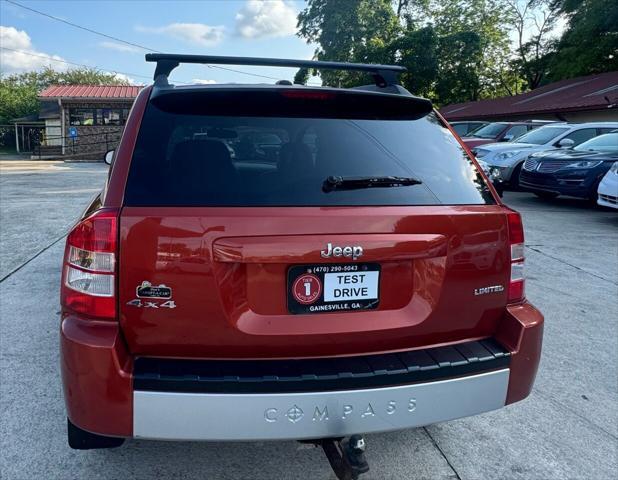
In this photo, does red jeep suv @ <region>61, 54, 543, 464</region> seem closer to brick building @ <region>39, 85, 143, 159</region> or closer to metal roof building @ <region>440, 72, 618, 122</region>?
metal roof building @ <region>440, 72, 618, 122</region>

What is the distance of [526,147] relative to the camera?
41.8 ft

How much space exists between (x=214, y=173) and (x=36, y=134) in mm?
41597

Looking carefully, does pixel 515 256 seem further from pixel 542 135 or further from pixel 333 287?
pixel 542 135

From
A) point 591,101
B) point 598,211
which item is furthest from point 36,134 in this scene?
point 598,211

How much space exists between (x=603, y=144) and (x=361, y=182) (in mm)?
10840

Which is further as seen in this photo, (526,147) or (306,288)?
(526,147)

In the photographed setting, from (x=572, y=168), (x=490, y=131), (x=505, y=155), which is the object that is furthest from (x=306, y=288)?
(x=490, y=131)

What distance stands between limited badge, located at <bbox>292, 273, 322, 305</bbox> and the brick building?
30.4m

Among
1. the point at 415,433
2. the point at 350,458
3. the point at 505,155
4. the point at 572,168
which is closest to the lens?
the point at 350,458

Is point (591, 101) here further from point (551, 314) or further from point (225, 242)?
point (225, 242)

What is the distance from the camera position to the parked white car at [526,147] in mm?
12453

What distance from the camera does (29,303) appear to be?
4688mm

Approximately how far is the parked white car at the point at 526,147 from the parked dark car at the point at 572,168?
98 cm

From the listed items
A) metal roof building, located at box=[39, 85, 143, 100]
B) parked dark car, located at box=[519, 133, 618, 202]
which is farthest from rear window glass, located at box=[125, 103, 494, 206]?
metal roof building, located at box=[39, 85, 143, 100]
